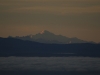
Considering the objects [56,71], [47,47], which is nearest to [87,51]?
[47,47]

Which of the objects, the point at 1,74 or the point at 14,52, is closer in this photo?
the point at 1,74

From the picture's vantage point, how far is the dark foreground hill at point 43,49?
1237 inches

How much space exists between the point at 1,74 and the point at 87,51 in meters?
13.7

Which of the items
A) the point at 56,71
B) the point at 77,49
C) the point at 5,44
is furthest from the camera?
the point at 77,49

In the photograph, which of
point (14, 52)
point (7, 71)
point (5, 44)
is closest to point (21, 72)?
point (7, 71)

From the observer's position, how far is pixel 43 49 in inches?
1328

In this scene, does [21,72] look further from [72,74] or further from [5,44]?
[5,44]

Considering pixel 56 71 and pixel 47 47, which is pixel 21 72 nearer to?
pixel 56 71

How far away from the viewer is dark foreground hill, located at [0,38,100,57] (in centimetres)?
3142

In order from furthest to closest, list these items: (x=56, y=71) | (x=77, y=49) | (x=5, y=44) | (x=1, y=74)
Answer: (x=77, y=49) → (x=5, y=44) → (x=56, y=71) → (x=1, y=74)

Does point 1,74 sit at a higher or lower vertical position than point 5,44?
lower

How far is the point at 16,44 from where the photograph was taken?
31688mm

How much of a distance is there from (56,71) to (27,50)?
11036mm

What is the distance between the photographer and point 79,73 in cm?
2114
